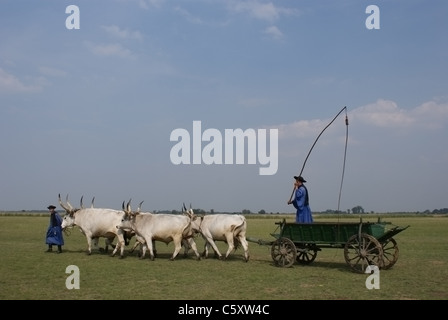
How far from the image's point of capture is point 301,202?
14.8 m

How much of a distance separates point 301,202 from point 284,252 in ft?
5.38

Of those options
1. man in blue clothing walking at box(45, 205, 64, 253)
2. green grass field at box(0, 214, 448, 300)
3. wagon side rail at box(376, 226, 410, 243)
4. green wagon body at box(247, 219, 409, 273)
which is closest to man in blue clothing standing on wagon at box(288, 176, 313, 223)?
green wagon body at box(247, 219, 409, 273)

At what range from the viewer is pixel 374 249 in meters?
12.8

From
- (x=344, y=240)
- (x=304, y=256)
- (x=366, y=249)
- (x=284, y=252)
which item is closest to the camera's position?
(x=366, y=249)

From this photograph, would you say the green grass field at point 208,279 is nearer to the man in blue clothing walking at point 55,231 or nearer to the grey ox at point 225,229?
the grey ox at point 225,229

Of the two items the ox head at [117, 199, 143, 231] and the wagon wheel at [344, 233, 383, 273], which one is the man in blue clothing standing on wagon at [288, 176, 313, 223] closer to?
the wagon wheel at [344, 233, 383, 273]

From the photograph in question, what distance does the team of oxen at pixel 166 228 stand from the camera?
1642cm

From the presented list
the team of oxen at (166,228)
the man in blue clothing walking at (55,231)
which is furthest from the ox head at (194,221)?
the man in blue clothing walking at (55,231)

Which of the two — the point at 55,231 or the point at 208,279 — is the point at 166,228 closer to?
the point at 208,279

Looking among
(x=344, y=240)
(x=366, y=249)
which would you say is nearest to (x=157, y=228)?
(x=344, y=240)

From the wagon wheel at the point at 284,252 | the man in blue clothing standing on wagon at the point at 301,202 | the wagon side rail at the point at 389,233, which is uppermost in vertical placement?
the man in blue clothing standing on wagon at the point at 301,202
